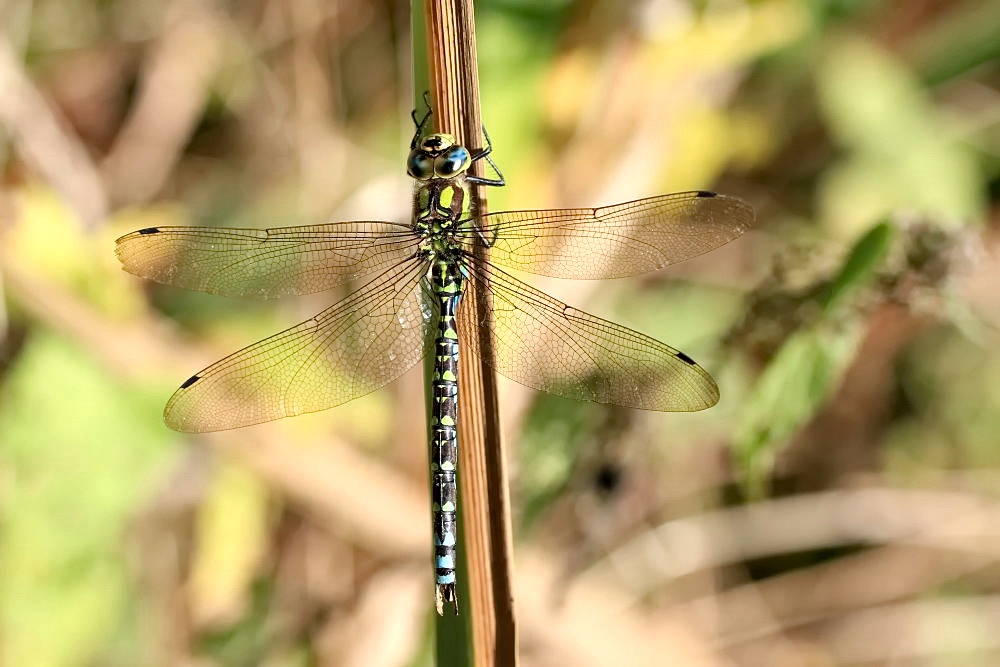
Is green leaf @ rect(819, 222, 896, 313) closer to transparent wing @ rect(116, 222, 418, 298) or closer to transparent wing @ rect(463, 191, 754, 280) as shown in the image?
transparent wing @ rect(463, 191, 754, 280)

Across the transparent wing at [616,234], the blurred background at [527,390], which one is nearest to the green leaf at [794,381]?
the blurred background at [527,390]

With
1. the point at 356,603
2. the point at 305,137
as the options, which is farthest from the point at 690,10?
the point at 356,603

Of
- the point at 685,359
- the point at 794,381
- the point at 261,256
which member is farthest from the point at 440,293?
the point at 794,381

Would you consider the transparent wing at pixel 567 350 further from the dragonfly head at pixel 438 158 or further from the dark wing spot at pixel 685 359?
the dragonfly head at pixel 438 158

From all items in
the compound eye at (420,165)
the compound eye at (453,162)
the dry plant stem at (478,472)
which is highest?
the compound eye at (420,165)

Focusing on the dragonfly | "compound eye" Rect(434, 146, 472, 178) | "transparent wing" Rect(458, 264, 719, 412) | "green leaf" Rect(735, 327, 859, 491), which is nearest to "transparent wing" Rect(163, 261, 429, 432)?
the dragonfly

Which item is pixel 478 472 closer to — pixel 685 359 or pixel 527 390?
pixel 685 359

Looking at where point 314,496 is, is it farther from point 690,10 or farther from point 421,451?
point 690,10

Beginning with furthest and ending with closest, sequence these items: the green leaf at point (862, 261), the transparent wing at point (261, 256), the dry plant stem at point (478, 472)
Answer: the transparent wing at point (261, 256)
the green leaf at point (862, 261)
the dry plant stem at point (478, 472)
